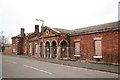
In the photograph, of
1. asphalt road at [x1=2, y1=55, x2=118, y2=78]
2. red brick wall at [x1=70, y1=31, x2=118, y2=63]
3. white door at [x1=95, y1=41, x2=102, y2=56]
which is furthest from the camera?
white door at [x1=95, y1=41, x2=102, y2=56]

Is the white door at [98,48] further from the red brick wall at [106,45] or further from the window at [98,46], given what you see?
the red brick wall at [106,45]

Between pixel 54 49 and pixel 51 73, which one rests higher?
pixel 54 49

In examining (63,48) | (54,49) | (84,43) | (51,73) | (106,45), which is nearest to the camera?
(51,73)

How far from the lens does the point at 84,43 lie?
2939cm

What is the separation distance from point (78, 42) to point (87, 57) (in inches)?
131

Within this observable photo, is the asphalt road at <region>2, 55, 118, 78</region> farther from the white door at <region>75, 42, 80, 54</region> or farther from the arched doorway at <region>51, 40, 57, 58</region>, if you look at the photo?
the arched doorway at <region>51, 40, 57, 58</region>

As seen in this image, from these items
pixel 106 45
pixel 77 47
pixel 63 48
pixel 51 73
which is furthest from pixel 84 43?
pixel 51 73

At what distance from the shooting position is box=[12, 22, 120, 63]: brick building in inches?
971

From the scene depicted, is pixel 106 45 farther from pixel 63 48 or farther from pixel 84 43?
pixel 63 48

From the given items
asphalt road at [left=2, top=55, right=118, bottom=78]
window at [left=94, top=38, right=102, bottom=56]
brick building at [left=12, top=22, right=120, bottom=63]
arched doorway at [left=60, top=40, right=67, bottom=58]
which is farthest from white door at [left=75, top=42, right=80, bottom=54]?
asphalt road at [left=2, top=55, right=118, bottom=78]

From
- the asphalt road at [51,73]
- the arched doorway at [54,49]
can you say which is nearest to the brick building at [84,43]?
the arched doorway at [54,49]

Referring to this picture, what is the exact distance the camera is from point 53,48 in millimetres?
36469

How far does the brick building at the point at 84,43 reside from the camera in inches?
971

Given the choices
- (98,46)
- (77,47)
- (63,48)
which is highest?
(98,46)
